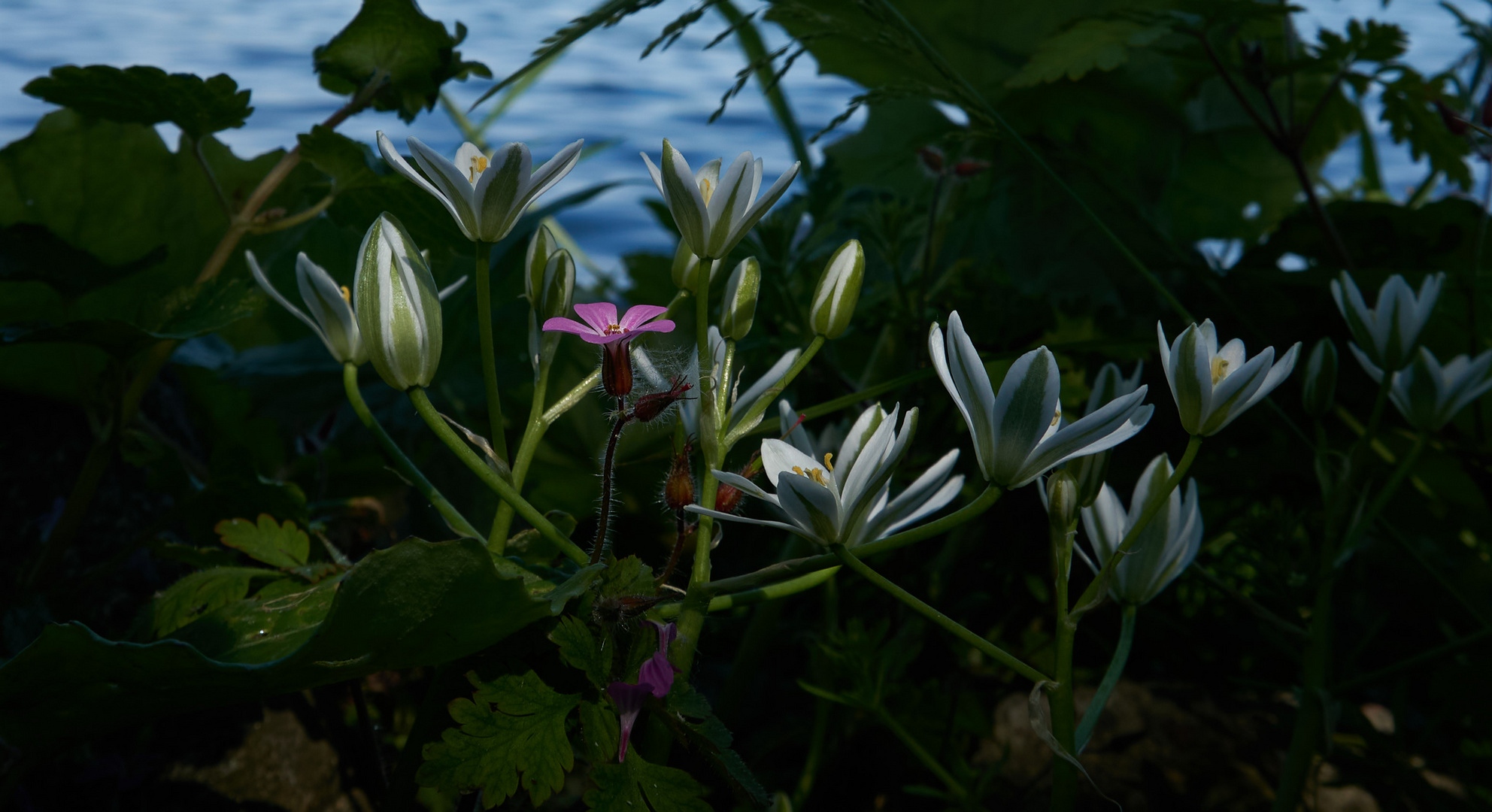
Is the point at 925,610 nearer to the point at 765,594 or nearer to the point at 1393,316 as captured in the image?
the point at 765,594

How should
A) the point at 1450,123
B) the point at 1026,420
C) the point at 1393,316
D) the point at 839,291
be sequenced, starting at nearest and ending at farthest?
the point at 1026,420
the point at 839,291
the point at 1393,316
the point at 1450,123

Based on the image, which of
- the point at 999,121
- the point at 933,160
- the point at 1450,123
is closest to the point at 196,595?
the point at 999,121

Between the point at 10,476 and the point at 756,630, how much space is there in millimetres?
625

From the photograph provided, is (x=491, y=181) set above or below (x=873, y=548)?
above

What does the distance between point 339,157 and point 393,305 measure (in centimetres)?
30

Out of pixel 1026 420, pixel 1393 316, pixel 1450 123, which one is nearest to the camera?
pixel 1026 420

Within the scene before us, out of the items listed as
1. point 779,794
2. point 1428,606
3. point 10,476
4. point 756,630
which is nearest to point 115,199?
point 10,476

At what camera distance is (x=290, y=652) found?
47 cm

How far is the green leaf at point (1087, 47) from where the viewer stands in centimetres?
81

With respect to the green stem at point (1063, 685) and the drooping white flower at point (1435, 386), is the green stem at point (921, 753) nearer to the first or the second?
the green stem at point (1063, 685)

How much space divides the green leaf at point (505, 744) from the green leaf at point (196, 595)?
0.17 m

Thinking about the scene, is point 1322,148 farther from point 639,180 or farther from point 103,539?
point 103,539

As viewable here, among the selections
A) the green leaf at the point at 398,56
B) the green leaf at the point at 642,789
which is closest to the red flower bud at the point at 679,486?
the green leaf at the point at 642,789

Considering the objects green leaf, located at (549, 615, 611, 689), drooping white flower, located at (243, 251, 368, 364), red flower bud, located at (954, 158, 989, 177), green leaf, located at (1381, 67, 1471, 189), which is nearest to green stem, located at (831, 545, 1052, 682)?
green leaf, located at (549, 615, 611, 689)
